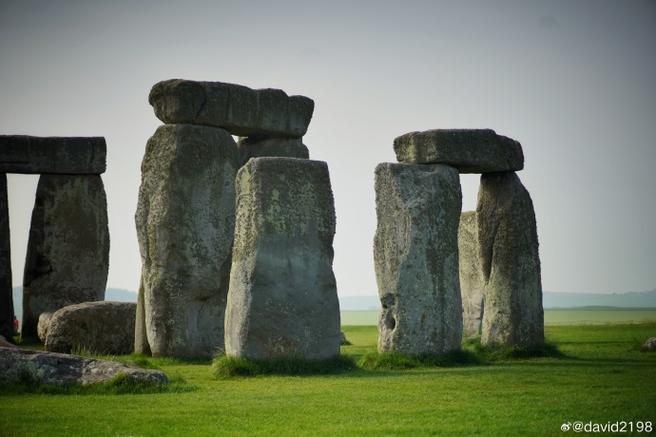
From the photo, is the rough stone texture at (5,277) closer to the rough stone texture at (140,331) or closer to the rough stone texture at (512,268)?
the rough stone texture at (140,331)

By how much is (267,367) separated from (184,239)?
5185mm

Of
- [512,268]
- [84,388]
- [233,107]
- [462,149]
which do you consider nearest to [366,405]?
[84,388]

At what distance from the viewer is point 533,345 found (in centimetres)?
2055

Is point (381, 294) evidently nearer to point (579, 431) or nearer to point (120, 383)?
point (120, 383)

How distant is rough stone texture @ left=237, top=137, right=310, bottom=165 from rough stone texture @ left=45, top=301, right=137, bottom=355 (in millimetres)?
3800

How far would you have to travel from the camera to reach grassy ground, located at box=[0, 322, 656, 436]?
11.7m

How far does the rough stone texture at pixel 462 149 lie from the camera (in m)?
19.2

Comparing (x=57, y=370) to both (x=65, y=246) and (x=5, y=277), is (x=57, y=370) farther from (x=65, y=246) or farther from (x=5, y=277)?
(x=65, y=246)

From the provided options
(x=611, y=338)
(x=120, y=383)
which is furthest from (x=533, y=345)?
(x=120, y=383)

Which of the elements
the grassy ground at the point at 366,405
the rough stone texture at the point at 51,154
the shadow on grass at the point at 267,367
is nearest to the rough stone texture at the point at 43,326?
the rough stone texture at the point at 51,154

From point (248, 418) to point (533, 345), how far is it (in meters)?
9.38

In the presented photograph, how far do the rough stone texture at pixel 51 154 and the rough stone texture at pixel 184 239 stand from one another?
7475mm

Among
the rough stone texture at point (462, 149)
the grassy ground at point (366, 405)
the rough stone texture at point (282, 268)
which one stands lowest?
the grassy ground at point (366, 405)

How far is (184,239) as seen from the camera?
21078 millimetres
